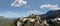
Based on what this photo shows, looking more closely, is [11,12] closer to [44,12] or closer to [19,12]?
[19,12]

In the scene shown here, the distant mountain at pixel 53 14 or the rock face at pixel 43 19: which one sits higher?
the distant mountain at pixel 53 14

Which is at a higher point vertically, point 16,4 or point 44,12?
point 16,4

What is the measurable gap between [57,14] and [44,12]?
403mm

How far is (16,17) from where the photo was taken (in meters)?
4.42

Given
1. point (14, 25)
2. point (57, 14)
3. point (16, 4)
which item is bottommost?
point (14, 25)

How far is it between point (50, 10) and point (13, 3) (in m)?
1.16

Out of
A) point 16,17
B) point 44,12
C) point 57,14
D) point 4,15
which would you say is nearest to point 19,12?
point 16,17

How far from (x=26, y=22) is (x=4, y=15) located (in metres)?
0.74

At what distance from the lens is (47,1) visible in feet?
14.7

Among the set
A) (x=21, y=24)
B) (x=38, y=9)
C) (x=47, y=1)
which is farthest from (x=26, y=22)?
(x=47, y=1)

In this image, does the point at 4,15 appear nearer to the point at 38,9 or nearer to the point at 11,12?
the point at 11,12

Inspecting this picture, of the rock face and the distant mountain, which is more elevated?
the distant mountain

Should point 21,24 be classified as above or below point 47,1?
below

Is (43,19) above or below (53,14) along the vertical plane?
below
